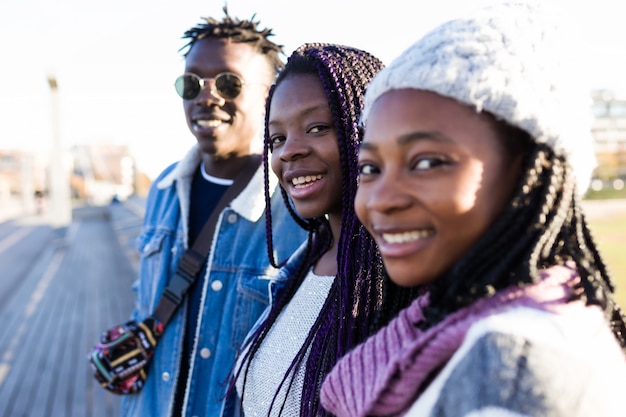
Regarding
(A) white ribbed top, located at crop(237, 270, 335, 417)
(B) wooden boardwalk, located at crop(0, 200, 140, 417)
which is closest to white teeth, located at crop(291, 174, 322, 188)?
(A) white ribbed top, located at crop(237, 270, 335, 417)

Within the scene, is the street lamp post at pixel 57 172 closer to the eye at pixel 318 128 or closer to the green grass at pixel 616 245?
the green grass at pixel 616 245

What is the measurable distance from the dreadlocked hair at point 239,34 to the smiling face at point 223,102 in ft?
0.09

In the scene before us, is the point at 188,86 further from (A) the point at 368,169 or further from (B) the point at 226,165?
(A) the point at 368,169

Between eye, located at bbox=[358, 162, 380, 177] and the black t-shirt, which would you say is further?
the black t-shirt

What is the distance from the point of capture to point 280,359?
5.54ft

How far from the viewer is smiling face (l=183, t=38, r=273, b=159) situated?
2.51 m

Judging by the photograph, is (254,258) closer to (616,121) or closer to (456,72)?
(456,72)

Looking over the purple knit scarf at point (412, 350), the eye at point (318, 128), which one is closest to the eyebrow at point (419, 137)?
the purple knit scarf at point (412, 350)

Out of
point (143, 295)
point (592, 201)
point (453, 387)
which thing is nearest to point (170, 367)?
point (143, 295)


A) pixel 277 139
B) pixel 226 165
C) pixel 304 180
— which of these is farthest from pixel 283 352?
pixel 226 165

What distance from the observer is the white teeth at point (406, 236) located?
3.27ft

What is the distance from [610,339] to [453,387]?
0.92 feet

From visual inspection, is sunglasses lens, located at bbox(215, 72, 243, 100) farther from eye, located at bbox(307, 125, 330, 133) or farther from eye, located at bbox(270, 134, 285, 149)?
eye, located at bbox(307, 125, 330, 133)

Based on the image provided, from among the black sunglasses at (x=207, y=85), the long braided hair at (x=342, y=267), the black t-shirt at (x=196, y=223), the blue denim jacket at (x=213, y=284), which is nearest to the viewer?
the long braided hair at (x=342, y=267)
